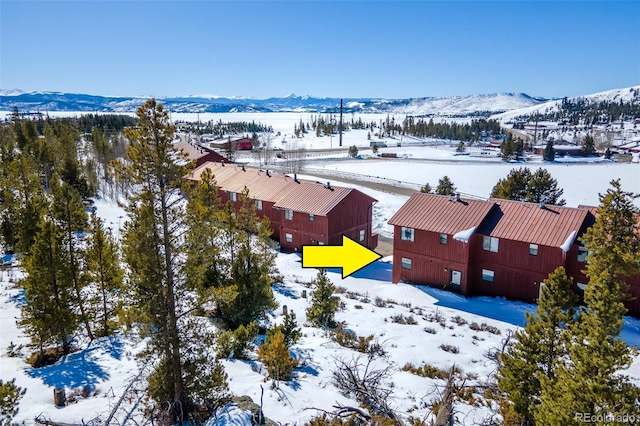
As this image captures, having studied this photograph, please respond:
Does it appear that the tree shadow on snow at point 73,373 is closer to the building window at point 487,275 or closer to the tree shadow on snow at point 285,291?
the tree shadow on snow at point 285,291

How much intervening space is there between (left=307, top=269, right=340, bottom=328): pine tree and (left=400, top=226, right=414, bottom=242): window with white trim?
10539 mm

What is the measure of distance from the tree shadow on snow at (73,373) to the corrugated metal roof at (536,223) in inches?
931

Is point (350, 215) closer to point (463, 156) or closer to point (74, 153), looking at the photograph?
point (74, 153)

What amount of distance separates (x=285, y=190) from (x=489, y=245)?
21.5 meters

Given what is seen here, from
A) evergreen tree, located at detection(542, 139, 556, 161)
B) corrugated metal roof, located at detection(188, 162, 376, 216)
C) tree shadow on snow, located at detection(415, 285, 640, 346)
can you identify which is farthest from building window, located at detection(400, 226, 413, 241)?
evergreen tree, located at detection(542, 139, 556, 161)

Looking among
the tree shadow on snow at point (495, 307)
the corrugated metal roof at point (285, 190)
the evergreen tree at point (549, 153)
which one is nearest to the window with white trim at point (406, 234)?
the tree shadow on snow at point (495, 307)

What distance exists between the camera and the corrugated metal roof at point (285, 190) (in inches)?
1512

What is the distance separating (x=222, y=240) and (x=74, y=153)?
4768 centimetres

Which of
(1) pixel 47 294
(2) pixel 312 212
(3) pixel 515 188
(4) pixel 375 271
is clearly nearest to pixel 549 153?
(3) pixel 515 188

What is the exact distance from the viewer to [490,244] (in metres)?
28.0

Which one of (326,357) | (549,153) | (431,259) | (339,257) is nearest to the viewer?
(326,357)

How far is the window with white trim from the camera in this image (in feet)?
100

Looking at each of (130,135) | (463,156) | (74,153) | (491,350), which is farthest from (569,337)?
(463,156)

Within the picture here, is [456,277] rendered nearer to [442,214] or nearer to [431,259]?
[431,259]
